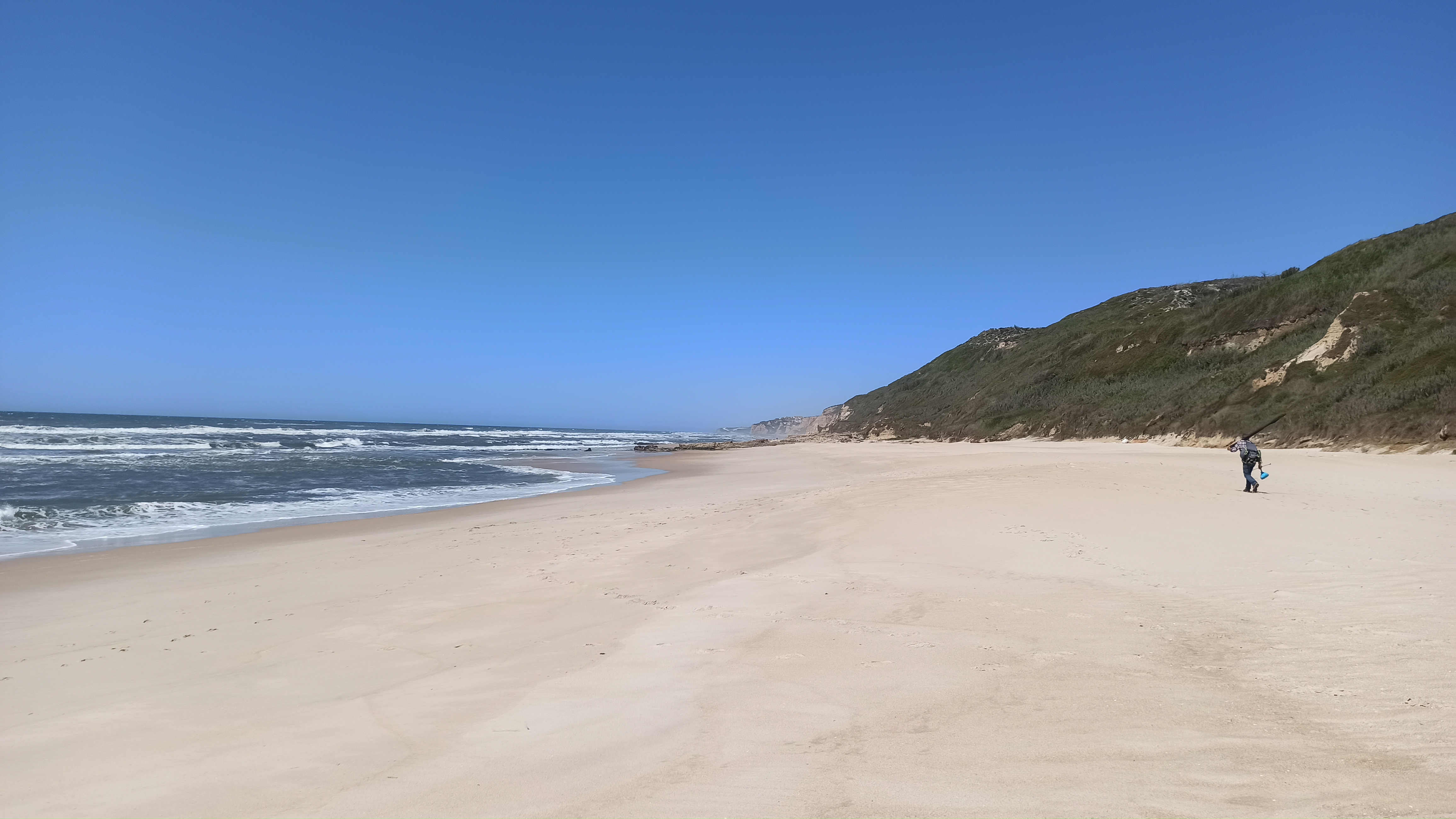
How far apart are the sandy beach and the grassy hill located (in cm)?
1239

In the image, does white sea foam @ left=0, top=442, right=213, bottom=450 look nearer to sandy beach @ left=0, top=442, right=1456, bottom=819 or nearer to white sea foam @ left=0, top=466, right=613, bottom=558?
white sea foam @ left=0, top=466, right=613, bottom=558

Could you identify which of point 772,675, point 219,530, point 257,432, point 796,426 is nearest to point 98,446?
point 257,432

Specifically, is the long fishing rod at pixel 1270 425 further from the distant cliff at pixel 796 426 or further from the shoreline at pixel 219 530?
the distant cliff at pixel 796 426

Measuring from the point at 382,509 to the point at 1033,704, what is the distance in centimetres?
1616

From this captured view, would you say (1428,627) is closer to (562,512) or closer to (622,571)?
(622,571)

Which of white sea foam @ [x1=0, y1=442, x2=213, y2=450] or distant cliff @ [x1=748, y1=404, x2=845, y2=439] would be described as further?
distant cliff @ [x1=748, y1=404, x2=845, y2=439]

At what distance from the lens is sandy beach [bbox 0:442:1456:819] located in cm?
314

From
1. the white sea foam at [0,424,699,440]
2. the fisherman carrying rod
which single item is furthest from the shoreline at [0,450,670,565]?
the white sea foam at [0,424,699,440]

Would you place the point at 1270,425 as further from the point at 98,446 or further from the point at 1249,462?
the point at 98,446

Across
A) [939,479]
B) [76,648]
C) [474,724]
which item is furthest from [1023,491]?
[76,648]

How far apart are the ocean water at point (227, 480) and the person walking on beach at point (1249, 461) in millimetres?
16489

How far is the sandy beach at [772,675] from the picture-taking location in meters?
3.14

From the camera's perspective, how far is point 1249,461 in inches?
499

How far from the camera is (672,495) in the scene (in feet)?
59.9
